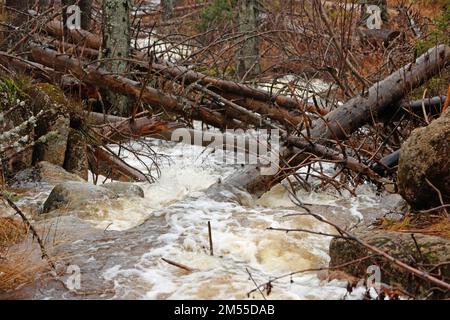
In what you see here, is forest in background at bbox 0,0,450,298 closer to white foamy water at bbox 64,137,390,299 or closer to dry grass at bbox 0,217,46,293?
dry grass at bbox 0,217,46,293

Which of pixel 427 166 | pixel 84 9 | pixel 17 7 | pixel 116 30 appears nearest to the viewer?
pixel 427 166

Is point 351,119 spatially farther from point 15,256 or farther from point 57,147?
point 15,256

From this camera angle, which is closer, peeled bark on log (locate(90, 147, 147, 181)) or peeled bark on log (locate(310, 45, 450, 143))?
peeled bark on log (locate(310, 45, 450, 143))

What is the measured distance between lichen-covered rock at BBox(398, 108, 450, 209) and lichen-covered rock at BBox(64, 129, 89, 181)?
374 centimetres

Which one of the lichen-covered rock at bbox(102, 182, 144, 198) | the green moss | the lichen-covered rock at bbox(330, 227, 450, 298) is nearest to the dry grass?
the lichen-covered rock at bbox(102, 182, 144, 198)

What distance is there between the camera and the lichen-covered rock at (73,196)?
557 centimetres

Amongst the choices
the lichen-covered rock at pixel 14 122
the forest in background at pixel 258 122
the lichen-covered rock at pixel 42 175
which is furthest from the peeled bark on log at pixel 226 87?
the lichen-covered rock at pixel 42 175


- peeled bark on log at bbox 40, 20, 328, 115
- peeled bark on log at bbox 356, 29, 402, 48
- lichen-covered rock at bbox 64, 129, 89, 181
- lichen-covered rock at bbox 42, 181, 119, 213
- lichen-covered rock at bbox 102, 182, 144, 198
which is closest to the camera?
lichen-covered rock at bbox 42, 181, 119, 213

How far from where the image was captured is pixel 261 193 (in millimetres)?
6262

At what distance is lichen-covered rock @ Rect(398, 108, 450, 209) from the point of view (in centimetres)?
447

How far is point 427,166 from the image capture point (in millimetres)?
4504

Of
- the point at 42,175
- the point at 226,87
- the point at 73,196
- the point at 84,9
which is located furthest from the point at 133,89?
the point at 84,9

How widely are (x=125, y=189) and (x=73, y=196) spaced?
2.28 feet
